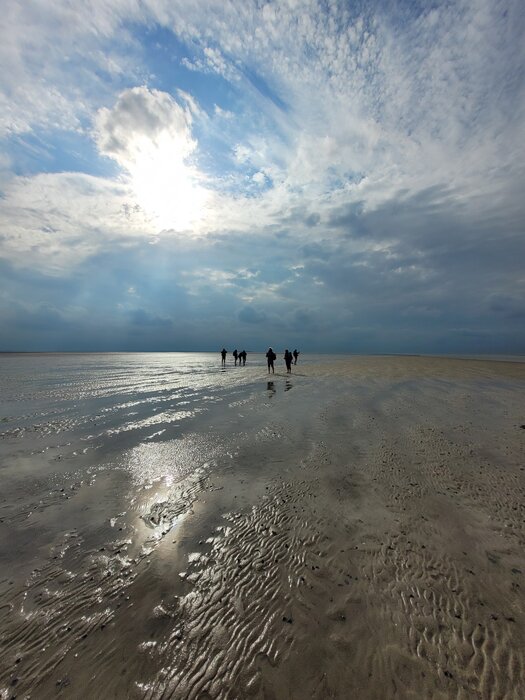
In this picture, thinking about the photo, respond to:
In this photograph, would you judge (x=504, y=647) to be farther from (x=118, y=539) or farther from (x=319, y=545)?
(x=118, y=539)

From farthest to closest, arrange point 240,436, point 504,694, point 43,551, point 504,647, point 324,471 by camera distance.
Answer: point 240,436
point 324,471
point 43,551
point 504,647
point 504,694

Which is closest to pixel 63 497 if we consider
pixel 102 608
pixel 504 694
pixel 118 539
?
pixel 118 539

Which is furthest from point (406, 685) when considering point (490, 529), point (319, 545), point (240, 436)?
point (240, 436)

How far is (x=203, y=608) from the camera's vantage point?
3.83 metres

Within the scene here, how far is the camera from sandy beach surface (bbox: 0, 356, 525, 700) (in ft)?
Result: 10.1

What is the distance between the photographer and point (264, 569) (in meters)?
4.49

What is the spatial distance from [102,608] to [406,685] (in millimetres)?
3559

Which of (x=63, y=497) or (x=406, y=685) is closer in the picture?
(x=406, y=685)

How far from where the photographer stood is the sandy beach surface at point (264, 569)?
10.1 feet

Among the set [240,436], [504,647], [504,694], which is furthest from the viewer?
[240,436]

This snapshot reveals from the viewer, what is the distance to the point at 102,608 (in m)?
3.85

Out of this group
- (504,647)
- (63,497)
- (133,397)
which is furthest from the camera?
(133,397)

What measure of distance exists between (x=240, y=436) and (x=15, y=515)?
629 cm

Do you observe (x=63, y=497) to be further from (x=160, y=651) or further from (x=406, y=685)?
(x=406, y=685)
